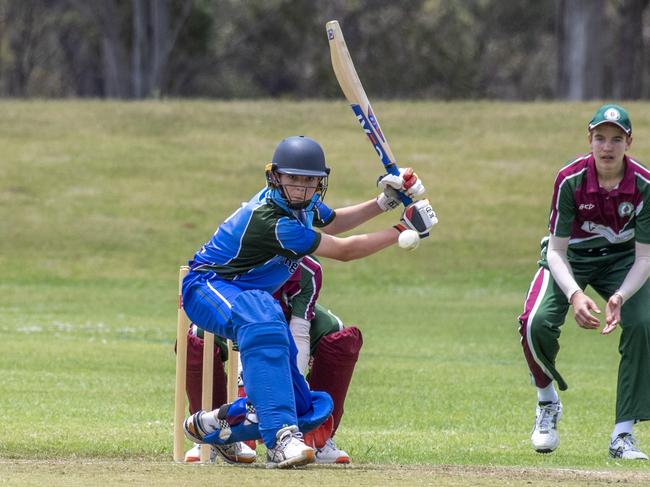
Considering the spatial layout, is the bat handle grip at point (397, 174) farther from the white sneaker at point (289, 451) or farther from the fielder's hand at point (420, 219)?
the white sneaker at point (289, 451)

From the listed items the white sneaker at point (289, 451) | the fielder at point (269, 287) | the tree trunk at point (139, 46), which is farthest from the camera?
the tree trunk at point (139, 46)

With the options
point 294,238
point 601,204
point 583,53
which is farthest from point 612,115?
point 583,53

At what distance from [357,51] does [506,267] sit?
1175 inches

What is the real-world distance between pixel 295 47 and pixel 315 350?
46.4 meters

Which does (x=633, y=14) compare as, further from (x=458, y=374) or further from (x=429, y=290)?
(x=458, y=374)

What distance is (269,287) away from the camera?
725cm

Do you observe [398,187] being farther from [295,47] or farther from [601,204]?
[295,47]

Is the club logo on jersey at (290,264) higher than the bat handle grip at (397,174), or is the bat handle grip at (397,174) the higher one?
the bat handle grip at (397,174)

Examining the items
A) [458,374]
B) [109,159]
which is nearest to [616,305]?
[458,374]

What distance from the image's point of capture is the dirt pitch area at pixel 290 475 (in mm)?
6055

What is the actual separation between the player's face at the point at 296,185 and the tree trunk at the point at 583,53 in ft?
113

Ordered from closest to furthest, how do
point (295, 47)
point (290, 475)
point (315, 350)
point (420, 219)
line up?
1. point (290, 475)
2. point (420, 219)
3. point (315, 350)
4. point (295, 47)

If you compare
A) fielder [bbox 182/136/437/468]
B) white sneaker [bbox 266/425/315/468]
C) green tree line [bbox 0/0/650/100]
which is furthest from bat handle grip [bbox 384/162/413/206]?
green tree line [bbox 0/0/650/100]

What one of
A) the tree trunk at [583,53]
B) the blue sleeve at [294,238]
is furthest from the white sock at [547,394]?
the tree trunk at [583,53]
